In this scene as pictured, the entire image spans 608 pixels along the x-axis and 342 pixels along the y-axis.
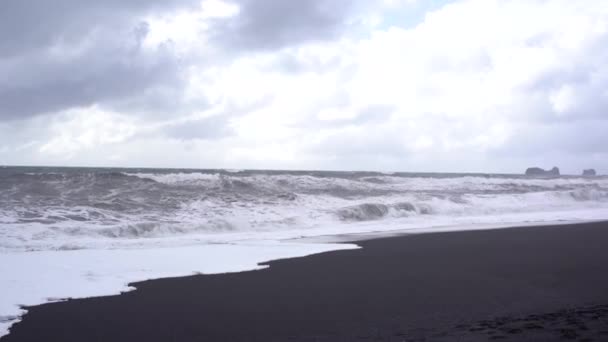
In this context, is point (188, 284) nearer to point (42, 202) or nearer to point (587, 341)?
point (587, 341)

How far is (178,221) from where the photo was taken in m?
14.5

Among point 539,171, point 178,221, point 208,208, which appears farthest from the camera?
point 539,171

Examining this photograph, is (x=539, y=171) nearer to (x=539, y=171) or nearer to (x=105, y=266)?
(x=539, y=171)

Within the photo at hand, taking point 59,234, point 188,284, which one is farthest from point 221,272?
point 59,234

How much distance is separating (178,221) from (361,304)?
9.87m

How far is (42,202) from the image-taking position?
53.6ft

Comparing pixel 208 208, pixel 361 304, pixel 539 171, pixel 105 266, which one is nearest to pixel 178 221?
pixel 208 208

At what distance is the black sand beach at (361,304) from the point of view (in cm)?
460

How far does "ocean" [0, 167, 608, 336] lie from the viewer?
25.4 ft

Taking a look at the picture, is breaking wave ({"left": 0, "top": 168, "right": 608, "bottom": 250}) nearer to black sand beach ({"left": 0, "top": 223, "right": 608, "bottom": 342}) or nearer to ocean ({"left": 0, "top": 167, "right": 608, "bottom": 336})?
ocean ({"left": 0, "top": 167, "right": 608, "bottom": 336})

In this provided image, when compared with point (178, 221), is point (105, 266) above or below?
below

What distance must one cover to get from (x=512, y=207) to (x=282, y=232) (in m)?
13.4

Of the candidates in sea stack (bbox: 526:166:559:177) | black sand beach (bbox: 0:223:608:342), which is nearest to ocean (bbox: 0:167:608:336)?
black sand beach (bbox: 0:223:608:342)

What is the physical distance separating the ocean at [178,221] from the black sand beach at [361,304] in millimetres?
714
